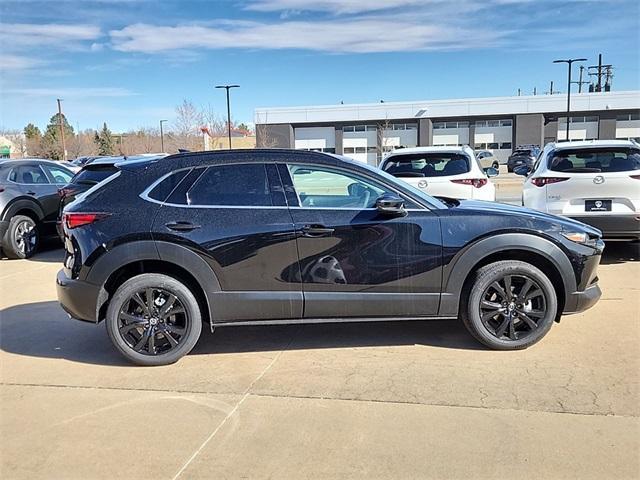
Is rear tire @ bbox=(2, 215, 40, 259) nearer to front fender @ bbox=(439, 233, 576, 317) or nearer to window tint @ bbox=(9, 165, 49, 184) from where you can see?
window tint @ bbox=(9, 165, 49, 184)

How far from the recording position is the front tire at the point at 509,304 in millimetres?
4547

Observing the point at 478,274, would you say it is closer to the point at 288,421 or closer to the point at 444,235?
the point at 444,235

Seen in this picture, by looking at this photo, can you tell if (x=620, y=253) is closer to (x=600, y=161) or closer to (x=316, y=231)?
(x=600, y=161)

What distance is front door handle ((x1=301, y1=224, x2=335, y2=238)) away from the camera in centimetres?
446

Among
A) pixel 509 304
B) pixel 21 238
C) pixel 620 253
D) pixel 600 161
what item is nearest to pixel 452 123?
pixel 620 253

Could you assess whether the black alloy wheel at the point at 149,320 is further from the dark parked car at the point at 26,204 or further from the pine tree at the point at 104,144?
the pine tree at the point at 104,144

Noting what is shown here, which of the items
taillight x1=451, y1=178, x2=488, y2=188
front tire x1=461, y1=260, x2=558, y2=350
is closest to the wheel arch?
front tire x1=461, y1=260, x2=558, y2=350

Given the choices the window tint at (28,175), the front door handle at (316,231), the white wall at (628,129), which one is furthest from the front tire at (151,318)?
the white wall at (628,129)

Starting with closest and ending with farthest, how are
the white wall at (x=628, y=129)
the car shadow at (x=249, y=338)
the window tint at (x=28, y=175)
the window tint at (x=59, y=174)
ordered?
the car shadow at (x=249, y=338), the window tint at (x=28, y=175), the window tint at (x=59, y=174), the white wall at (x=628, y=129)

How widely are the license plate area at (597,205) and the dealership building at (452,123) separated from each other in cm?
4849

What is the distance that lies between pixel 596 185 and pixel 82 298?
20.9 ft

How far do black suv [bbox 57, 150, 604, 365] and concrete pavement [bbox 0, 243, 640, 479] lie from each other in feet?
1.19

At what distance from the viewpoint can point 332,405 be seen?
3.76 metres

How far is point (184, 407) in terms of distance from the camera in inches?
150
